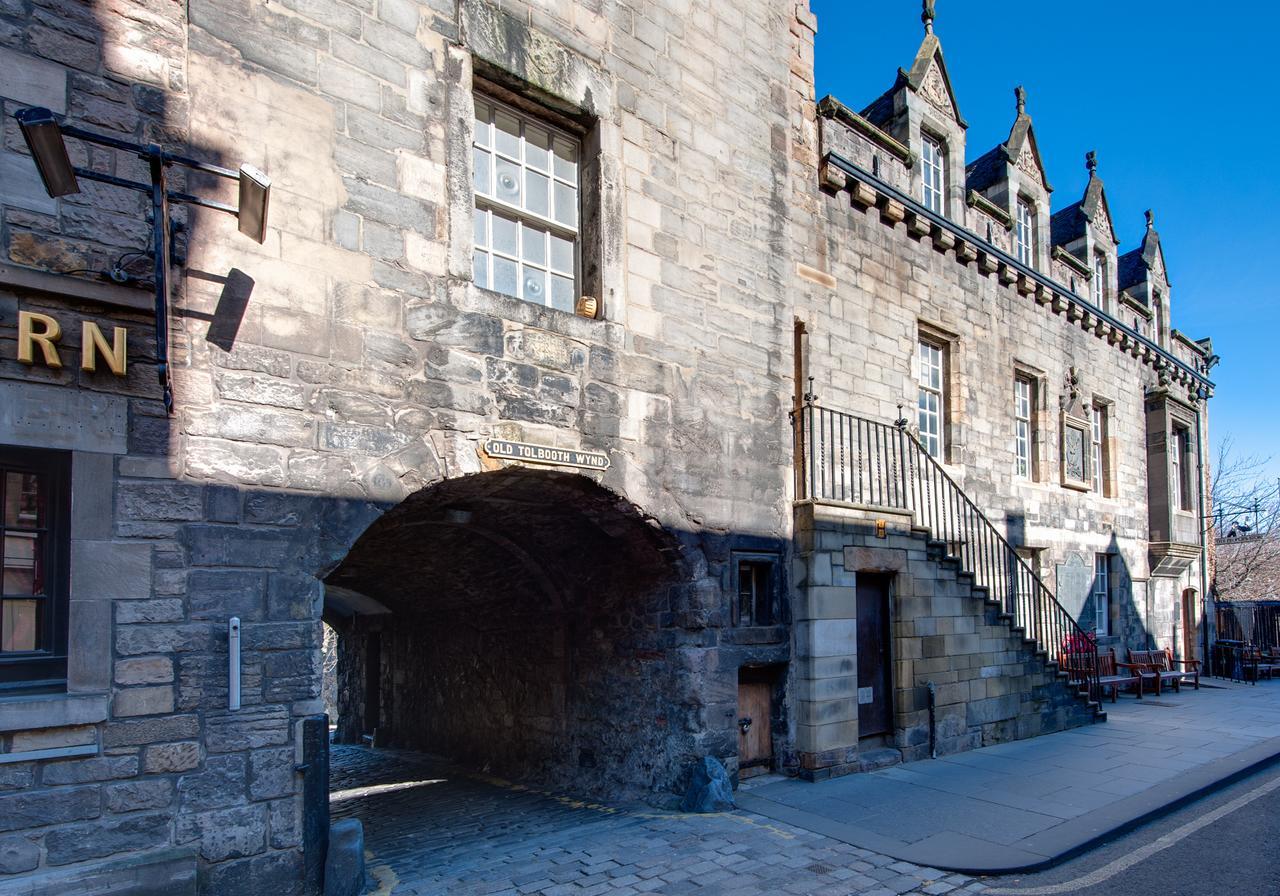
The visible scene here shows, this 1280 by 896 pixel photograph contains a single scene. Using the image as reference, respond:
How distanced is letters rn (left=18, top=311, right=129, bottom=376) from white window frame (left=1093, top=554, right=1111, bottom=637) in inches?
637

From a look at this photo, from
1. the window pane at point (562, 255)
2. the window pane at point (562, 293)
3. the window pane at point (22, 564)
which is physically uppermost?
the window pane at point (562, 255)

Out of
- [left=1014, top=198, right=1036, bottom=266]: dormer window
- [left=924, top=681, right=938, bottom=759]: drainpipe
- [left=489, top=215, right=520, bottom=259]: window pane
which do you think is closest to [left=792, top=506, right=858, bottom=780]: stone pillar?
[left=924, top=681, right=938, bottom=759]: drainpipe

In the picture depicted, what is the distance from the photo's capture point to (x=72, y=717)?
432cm

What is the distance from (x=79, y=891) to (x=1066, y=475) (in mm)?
15305

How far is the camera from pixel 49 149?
3943 mm

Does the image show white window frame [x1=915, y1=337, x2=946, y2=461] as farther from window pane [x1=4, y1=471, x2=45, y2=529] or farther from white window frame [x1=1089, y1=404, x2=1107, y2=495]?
window pane [x1=4, y1=471, x2=45, y2=529]

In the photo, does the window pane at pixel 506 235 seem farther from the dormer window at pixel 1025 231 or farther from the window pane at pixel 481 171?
the dormer window at pixel 1025 231

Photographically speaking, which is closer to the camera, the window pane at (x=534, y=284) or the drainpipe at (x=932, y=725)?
the window pane at (x=534, y=284)

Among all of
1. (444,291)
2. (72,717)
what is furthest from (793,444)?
(72,717)

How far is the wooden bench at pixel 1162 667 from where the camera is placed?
1489 cm

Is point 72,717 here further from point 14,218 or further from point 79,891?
point 14,218

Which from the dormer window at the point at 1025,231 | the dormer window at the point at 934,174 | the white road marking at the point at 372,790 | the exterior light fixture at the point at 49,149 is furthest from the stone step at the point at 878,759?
the dormer window at the point at 1025,231

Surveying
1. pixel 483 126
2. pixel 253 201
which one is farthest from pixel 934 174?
pixel 253 201

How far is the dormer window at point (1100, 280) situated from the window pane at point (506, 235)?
1424cm
